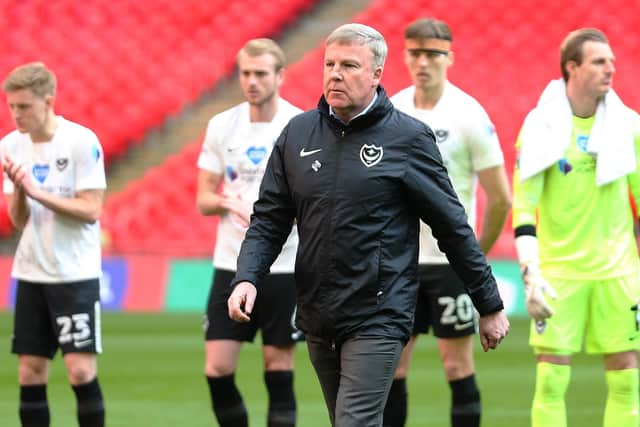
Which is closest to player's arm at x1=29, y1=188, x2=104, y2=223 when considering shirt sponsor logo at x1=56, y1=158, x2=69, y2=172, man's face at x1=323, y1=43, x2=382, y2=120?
shirt sponsor logo at x1=56, y1=158, x2=69, y2=172

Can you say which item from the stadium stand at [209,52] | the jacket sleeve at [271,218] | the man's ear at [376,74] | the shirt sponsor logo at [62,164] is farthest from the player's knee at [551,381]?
the stadium stand at [209,52]

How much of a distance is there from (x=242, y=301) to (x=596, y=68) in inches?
94.4

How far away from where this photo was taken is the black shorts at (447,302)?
23.0 ft

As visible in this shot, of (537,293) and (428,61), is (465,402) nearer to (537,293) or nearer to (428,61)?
(537,293)

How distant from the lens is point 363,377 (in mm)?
4855

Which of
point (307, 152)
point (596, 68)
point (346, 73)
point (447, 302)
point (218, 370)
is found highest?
point (596, 68)

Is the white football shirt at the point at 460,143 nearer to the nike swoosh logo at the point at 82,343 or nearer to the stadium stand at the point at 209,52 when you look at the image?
the nike swoosh logo at the point at 82,343

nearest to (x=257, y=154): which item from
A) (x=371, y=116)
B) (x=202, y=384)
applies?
(x=371, y=116)

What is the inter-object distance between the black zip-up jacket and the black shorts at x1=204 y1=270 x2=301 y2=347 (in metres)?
1.77

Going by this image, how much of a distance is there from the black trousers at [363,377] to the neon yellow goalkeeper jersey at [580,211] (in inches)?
65.4

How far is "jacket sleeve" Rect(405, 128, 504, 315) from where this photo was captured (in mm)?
4945

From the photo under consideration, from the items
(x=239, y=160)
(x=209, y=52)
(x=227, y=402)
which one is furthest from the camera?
(x=209, y=52)

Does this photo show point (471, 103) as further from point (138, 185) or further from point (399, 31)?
point (399, 31)

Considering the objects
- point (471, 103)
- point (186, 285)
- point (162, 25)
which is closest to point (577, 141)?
point (471, 103)
